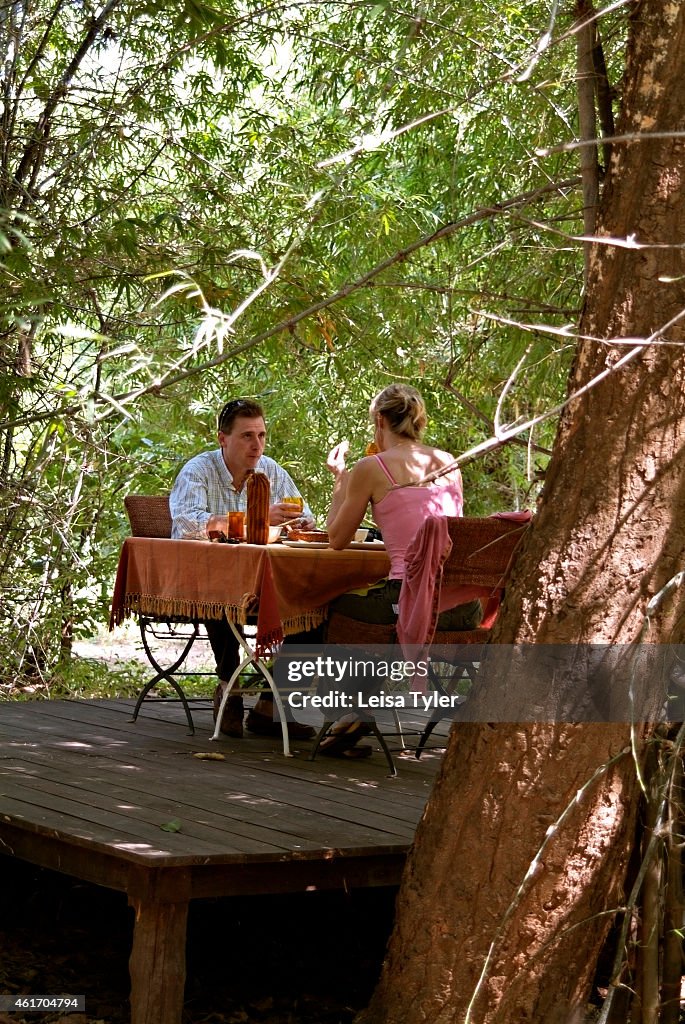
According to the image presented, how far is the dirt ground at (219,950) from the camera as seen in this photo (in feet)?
11.6

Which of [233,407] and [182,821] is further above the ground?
[233,407]

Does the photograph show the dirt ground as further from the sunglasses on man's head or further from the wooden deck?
the sunglasses on man's head

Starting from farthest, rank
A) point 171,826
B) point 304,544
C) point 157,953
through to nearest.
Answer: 1. point 304,544
2. point 171,826
3. point 157,953

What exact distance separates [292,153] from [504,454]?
251 cm

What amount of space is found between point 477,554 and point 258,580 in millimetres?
A: 744

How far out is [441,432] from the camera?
24.7ft

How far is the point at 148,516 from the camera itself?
516cm

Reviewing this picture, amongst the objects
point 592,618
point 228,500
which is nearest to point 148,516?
point 228,500

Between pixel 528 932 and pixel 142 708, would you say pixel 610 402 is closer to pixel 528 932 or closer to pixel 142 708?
pixel 528 932

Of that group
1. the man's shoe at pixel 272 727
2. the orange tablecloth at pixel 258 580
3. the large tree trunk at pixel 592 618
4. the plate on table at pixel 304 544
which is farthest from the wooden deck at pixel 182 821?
the plate on table at pixel 304 544

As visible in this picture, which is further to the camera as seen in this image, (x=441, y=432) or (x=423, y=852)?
(x=441, y=432)

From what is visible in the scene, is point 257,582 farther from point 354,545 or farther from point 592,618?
point 592,618

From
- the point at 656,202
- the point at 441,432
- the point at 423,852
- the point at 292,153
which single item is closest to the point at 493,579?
the point at 423,852

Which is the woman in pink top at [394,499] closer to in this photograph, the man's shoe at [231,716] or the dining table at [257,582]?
the dining table at [257,582]
